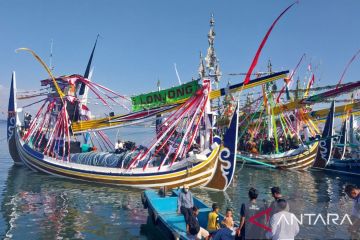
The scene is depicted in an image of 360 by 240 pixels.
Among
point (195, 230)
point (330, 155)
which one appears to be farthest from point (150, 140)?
point (330, 155)

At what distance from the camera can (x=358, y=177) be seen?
30875mm

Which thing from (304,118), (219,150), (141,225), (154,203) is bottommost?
(141,225)

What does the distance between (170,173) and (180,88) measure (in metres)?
5.82

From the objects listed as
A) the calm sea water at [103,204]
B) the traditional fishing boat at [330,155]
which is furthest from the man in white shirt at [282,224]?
the traditional fishing boat at [330,155]

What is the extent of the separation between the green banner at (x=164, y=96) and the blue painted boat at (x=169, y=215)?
784 centimetres

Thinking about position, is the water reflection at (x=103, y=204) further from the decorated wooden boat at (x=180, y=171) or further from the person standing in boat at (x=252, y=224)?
the person standing in boat at (x=252, y=224)

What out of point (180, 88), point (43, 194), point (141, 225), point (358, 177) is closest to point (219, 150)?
point (180, 88)

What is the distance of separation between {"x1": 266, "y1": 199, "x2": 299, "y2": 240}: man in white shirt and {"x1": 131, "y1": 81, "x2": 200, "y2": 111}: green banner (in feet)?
52.4

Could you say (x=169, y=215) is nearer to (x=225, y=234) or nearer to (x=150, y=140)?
(x=225, y=234)

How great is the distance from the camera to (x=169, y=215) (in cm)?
1488

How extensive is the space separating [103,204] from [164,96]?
27.6 ft

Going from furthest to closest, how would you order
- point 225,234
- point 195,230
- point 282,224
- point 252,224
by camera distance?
point 195,230
point 225,234
point 252,224
point 282,224

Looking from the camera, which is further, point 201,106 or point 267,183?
point 267,183

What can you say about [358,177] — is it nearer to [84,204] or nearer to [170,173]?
[170,173]
